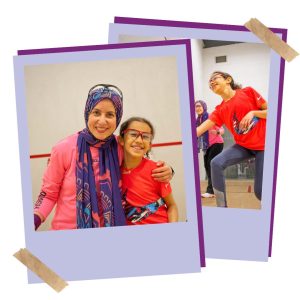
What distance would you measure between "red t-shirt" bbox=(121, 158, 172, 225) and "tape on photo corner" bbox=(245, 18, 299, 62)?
2.23 ft

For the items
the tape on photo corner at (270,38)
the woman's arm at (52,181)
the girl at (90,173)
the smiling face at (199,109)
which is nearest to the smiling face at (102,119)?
the girl at (90,173)

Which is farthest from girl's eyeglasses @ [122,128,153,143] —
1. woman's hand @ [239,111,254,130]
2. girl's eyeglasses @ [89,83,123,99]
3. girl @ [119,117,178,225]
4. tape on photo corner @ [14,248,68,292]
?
tape on photo corner @ [14,248,68,292]

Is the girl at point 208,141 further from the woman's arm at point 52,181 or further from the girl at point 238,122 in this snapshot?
the woman's arm at point 52,181

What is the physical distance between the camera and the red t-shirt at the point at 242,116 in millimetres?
1843

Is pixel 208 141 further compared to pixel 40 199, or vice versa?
pixel 208 141

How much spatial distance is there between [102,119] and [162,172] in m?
0.29

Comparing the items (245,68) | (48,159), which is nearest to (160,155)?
(48,159)

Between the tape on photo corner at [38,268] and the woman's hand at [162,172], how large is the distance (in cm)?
51

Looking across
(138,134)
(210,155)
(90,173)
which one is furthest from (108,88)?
(210,155)

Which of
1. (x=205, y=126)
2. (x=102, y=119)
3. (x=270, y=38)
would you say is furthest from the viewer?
(x=205, y=126)

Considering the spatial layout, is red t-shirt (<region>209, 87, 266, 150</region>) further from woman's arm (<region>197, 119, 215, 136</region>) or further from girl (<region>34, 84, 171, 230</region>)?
girl (<region>34, 84, 171, 230</region>)

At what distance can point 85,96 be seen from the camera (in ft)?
5.24

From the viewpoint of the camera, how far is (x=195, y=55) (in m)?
1.82

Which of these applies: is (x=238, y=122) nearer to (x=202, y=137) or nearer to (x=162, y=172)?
(x=202, y=137)
